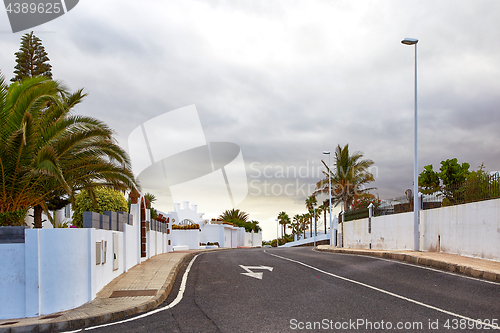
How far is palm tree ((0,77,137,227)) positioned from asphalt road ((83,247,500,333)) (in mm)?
4383

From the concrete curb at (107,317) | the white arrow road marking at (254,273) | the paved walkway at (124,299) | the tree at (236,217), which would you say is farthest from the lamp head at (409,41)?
the tree at (236,217)

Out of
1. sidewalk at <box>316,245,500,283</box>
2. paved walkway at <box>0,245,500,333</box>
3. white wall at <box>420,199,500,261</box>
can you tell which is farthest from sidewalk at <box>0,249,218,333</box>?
white wall at <box>420,199,500,261</box>

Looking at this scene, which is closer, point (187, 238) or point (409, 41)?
point (409, 41)

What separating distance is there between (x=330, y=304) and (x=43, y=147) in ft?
24.9

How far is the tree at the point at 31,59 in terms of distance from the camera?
30281mm

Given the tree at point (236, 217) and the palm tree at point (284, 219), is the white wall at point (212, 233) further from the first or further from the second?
the palm tree at point (284, 219)

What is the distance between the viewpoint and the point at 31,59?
30.9 m

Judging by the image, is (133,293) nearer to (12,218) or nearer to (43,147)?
(12,218)

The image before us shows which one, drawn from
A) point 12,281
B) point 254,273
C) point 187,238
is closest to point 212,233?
point 187,238

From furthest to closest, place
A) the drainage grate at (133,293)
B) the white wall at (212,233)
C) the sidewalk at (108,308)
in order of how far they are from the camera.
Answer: the white wall at (212,233), the drainage grate at (133,293), the sidewalk at (108,308)

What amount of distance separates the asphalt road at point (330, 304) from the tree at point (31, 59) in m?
24.7

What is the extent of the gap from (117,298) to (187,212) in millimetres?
48446

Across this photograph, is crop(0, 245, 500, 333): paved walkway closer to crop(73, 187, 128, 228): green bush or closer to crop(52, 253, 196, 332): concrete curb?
crop(52, 253, 196, 332): concrete curb

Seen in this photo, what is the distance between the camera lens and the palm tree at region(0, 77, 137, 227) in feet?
33.7
